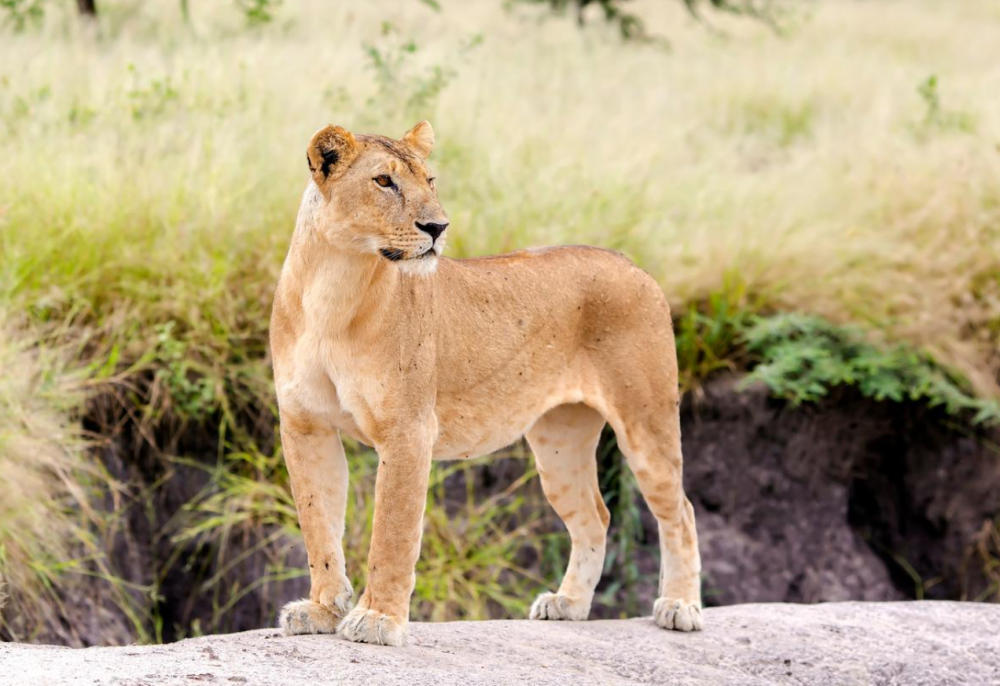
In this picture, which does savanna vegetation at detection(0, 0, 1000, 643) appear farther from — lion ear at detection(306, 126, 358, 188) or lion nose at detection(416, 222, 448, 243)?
lion nose at detection(416, 222, 448, 243)

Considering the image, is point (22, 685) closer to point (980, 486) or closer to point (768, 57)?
point (980, 486)

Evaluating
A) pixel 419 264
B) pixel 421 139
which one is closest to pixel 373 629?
pixel 419 264

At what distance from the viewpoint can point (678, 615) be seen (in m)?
5.24

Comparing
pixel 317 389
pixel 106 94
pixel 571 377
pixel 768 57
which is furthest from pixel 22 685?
pixel 768 57

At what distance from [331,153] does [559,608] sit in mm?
2176

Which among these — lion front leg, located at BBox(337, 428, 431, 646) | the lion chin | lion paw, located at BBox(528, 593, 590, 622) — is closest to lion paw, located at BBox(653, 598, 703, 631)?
lion paw, located at BBox(528, 593, 590, 622)

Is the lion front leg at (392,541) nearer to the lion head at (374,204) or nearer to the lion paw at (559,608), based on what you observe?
the lion head at (374,204)

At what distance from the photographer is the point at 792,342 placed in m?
7.73

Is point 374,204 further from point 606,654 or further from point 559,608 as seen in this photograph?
point 559,608

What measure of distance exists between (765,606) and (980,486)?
260 cm

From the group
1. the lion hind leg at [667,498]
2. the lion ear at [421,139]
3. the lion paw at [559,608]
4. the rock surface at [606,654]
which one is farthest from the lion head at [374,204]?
the lion paw at [559,608]

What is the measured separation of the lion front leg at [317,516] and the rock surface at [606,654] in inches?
4.8

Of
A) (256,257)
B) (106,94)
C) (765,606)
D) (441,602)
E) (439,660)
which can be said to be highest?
(106,94)

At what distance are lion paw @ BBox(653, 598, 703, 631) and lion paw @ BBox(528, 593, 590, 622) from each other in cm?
32
